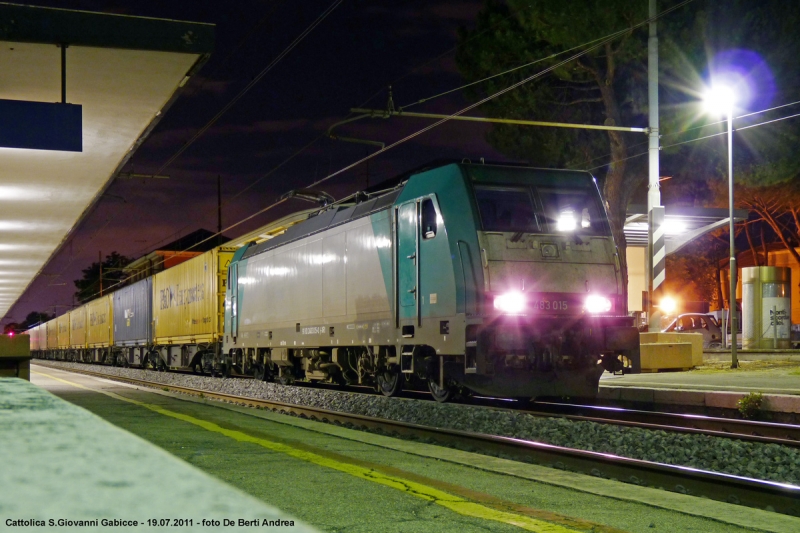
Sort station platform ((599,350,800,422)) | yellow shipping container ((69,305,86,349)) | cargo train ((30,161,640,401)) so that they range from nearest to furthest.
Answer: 1. cargo train ((30,161,640,401))
2. station platform ((599,350,800,422))
3. yellow shipping container ((69,305,86,349))

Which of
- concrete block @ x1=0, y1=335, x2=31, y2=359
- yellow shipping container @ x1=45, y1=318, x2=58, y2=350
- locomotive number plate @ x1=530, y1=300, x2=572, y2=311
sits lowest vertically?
yellow shipping container @ x1=45, y1=318, x2=58, y2=350

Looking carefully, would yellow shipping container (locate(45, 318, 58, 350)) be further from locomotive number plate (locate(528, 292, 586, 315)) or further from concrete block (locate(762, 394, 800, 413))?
concrete block (locate(762, 394, 800, 413))

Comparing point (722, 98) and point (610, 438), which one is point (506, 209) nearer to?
point (610, 438)

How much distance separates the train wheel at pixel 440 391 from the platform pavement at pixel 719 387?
3.27 metres

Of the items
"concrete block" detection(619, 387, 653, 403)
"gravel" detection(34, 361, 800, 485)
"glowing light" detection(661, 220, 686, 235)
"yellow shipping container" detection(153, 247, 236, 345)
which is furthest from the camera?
"yellow shipping container" detection(153, 247, 236, 345)

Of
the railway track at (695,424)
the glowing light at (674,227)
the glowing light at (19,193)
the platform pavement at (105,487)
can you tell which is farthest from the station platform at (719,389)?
the glowing light at (19,193)

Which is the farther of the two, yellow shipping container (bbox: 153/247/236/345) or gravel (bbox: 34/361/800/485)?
yellow shipping container (bbox: 153/247/236/345)

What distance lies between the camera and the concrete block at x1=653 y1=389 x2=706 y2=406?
12773 mm

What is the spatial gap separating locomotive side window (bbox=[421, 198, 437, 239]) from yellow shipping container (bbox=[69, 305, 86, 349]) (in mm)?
39807

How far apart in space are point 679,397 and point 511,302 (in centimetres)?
368

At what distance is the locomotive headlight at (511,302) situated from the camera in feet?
36.6

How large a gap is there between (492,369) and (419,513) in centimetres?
633

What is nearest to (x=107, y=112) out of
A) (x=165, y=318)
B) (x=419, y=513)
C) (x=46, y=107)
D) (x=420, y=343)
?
(x=46, y=107)

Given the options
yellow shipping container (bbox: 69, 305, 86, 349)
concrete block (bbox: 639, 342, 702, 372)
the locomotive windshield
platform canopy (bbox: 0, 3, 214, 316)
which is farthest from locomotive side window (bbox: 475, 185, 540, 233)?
yellow shipping container (bbox: 69, 305, 86, 349)
